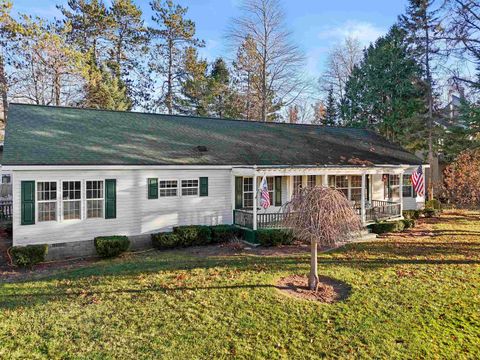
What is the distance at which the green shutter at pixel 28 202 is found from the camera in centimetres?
1112

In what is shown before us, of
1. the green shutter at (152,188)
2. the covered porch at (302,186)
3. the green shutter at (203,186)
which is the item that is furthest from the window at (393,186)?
the green shutter at (152,188)

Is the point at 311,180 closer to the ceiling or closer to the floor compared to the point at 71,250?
closer to the ceiling

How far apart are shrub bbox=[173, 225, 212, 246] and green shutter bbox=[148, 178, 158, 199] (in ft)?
5.23

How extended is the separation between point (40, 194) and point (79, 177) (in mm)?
1358

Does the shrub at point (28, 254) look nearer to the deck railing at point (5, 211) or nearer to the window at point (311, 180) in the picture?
the deck railing at point (5, 211)

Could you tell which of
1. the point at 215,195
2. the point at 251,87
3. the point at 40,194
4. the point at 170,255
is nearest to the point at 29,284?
the point at 40,194

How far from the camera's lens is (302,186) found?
1683cm

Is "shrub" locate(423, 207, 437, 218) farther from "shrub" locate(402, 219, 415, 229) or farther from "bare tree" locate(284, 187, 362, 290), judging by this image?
"bare tree" locate(284, 187, 362, 290)

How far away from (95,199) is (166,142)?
14.7 feet

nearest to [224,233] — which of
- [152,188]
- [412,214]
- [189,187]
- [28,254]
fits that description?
[189,187]

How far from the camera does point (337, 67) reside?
3822 cm

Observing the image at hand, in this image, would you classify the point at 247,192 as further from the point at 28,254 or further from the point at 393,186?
the point at 393,186

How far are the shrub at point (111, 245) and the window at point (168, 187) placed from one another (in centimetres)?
251

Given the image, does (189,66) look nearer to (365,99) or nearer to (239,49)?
(239,49)
